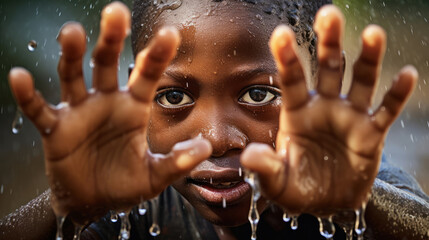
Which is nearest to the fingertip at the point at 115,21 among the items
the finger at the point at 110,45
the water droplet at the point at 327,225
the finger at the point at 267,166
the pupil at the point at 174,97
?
the finger at the point at 110,45

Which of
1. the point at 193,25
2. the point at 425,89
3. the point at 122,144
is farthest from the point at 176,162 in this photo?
the point at 425,89

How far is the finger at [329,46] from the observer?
55.0 inches

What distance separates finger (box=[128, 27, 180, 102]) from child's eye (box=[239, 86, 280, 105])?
65 centimetres

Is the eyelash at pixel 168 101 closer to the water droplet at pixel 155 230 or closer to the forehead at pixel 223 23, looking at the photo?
the forehead at pixel 223 23

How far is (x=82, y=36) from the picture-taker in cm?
143

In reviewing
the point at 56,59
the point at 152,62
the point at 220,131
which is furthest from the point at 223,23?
the point at 56,59

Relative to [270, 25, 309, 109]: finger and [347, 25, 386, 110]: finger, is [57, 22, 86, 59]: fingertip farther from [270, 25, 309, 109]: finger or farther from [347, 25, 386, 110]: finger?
[347, 25, 386, 110]: finger

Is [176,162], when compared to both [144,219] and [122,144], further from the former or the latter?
[144,219]

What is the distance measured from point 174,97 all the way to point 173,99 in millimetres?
10

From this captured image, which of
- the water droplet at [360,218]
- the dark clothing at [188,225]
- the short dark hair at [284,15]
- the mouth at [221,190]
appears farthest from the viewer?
the dark clothing at [188,225]

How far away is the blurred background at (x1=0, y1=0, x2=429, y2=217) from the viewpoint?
5.78m

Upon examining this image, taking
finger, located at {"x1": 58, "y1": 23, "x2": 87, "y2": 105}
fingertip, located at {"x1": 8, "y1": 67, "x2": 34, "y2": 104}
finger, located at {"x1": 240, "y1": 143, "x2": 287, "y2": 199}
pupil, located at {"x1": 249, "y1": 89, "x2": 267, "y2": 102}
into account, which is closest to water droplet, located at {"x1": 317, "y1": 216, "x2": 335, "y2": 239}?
finger, located at {"x1": 240, "y1": 143, "x2": 287, "y2": 199}

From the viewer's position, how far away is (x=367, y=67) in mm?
1474

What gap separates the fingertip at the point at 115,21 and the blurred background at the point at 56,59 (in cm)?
430
